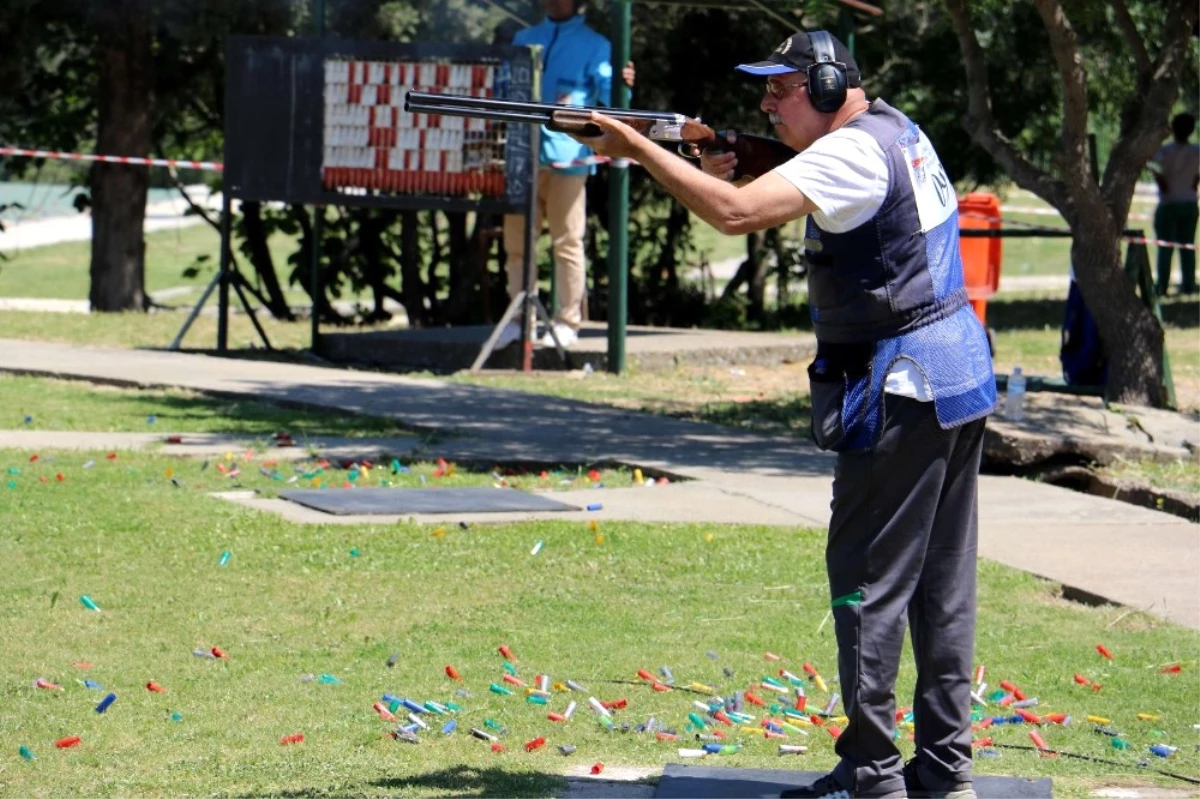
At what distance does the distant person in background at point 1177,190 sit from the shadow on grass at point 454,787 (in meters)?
17.0

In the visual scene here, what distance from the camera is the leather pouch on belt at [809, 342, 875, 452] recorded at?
4.27 m

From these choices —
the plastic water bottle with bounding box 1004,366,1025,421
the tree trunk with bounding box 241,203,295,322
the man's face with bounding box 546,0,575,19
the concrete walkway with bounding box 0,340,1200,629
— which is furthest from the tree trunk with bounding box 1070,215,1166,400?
the tree trunk with bounding box 241,203,295,322

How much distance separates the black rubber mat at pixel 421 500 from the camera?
314 inches

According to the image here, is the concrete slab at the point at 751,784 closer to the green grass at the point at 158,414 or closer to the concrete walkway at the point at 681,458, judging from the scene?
the concrete walkway at the point at 681,458

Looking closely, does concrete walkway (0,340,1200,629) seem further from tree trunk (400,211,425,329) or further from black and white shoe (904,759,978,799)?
tree trunk (400,211,425,329)

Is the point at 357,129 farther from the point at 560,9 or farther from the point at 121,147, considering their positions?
the point at 121,147

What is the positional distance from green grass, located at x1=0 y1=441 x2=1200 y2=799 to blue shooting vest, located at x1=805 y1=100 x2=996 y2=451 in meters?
1.20

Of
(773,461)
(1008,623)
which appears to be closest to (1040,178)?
(773,461)

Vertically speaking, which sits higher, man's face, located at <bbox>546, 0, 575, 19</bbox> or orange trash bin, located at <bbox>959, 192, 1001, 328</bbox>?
man's face, located at <bbox>546, 0, 575, 19</bbox>

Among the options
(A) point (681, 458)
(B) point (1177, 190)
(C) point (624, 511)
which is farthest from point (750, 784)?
(B) point (1177, 190)

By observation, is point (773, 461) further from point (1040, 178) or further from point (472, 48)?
point (472, 48)

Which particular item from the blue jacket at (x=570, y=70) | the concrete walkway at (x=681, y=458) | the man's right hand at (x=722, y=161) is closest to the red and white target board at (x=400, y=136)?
the blue jacket at (x=570, y=70)

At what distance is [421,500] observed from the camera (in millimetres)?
8219

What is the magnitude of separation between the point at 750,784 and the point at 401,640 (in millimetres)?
1827
